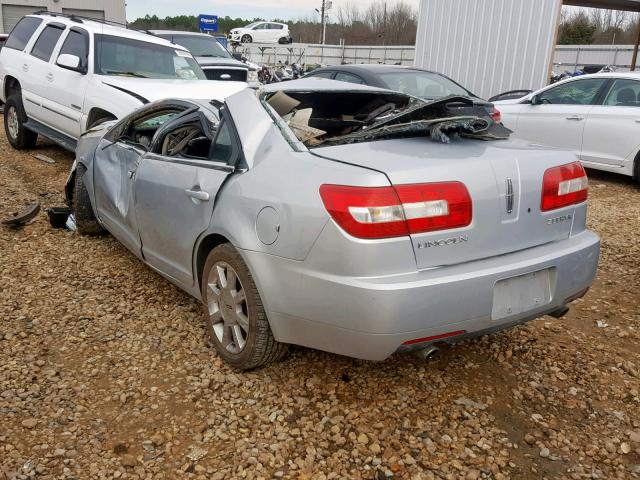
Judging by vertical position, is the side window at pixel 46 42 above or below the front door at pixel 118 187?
above

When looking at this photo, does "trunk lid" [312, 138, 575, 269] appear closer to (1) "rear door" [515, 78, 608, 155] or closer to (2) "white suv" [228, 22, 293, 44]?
(1) "rear door" [515, 78, 608, 155]

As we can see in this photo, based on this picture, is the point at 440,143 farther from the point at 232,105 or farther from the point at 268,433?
the point at 268,433

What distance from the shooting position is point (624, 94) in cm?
790

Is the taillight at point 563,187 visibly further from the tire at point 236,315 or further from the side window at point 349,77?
the side window at point 349,77

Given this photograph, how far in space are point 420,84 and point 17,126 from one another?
5.95 m

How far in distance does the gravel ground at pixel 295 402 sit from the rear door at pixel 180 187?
47cm

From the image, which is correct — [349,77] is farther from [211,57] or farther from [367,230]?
[367,230]

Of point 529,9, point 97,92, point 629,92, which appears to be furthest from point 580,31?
point 97,92

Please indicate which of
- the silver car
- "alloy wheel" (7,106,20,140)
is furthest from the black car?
"alloy wheel" (7,106,20,140)

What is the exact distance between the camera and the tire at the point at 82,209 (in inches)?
200

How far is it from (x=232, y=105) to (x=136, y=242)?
4.27 feet

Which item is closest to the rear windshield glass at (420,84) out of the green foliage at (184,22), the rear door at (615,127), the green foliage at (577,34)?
the rear door at (615,127)

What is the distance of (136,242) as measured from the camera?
3994 millimetres

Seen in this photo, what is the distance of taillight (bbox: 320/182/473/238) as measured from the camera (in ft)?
7.75
